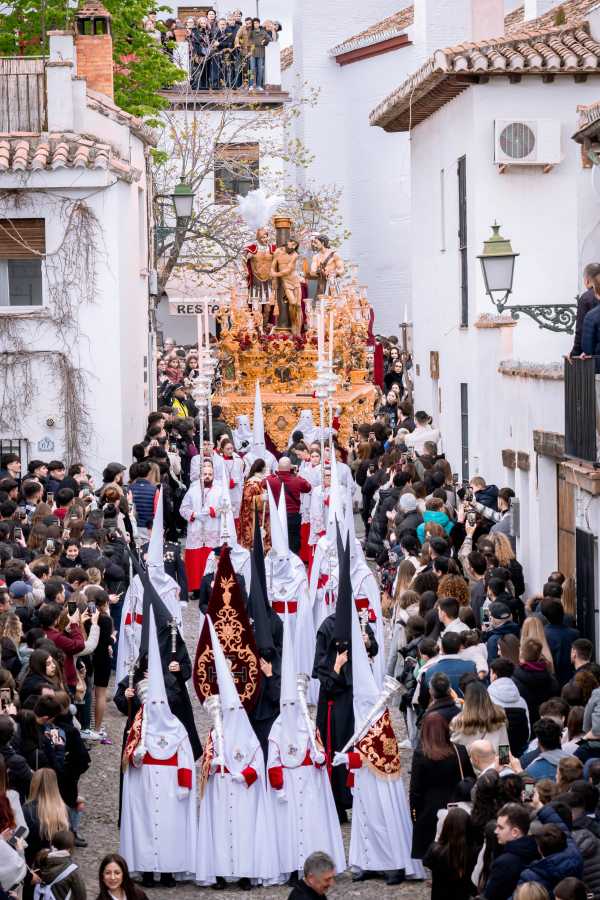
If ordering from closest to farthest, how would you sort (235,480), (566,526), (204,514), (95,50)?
(566,526) < (204,514) < (235,480) < (95,50)

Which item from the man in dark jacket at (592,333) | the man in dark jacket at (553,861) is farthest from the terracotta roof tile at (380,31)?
the man in dark jacket at (553,861)

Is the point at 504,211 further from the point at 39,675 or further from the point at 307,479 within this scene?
the point at 39,675

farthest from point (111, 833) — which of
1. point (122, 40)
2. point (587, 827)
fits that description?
point (122, 40)

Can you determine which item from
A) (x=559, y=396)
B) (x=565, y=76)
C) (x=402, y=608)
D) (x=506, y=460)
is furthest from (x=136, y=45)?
(x=402, y=608)

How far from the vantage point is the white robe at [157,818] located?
39.0 feet

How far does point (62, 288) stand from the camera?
78.0 feet

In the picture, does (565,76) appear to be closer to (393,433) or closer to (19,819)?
(393,433)

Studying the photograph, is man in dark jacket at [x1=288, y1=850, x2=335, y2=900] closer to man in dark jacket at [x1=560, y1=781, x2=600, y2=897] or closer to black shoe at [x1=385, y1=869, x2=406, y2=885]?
man in dark jacket at [x1=560, y1=781, x2=600, y2=897]

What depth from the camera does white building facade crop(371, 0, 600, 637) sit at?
2070 centimetres

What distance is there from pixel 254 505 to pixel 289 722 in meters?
7.04

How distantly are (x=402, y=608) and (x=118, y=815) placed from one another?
272 cm

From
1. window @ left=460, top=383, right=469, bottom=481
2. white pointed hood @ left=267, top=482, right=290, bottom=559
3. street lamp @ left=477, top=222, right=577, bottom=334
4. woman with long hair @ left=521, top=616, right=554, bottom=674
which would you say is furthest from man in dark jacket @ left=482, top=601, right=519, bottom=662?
window @ left=460, top=383, right=469, bottom=481

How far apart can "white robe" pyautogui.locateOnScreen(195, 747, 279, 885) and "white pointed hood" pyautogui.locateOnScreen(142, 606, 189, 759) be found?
13.5 inches

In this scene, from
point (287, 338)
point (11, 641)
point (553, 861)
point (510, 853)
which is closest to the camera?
point (553, 861)
